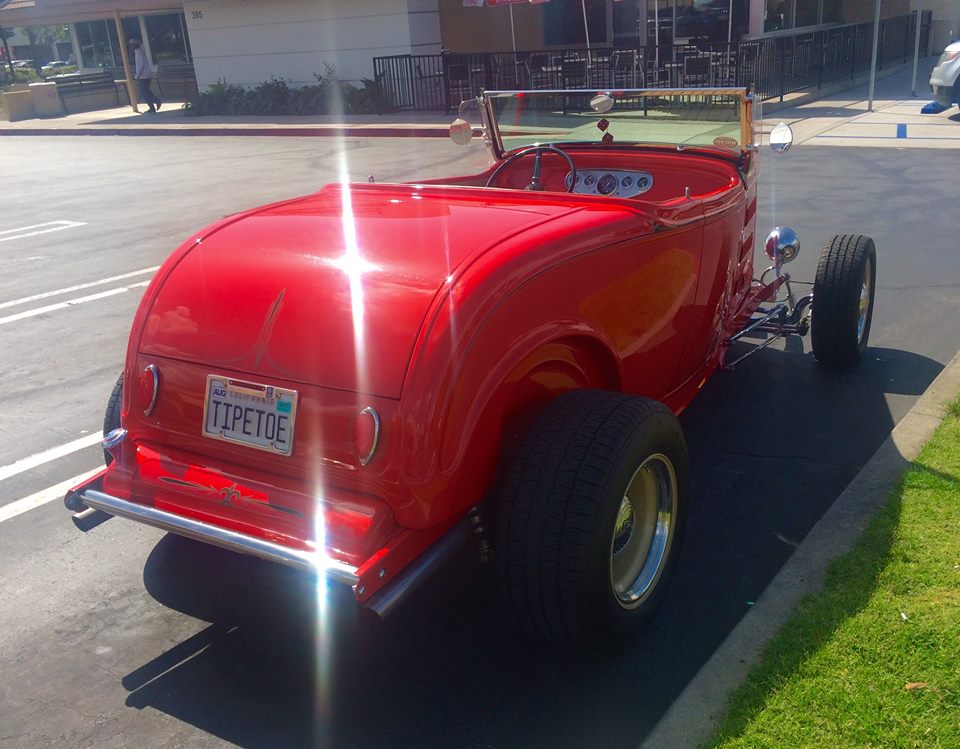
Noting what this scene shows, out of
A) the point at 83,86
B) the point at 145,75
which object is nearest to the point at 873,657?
the point at 145,75

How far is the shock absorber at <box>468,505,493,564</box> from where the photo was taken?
9.84 feet

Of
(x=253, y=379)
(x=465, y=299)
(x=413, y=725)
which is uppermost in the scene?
(x=465, y=299)

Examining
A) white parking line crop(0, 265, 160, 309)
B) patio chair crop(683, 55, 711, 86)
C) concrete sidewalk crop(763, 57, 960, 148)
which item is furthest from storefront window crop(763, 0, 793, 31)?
white parking line crop(0, 265, 160, 309)

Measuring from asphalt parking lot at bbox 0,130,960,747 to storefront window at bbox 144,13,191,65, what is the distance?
2809 cm

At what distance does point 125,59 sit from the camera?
2645 centimetres

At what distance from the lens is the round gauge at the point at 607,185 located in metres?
4.98

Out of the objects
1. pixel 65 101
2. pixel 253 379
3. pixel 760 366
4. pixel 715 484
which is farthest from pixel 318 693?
pixel 65 101

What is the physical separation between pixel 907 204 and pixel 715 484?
6541mm

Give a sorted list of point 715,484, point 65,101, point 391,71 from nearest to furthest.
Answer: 1. point 715,484
2. point 391,71
3. point 65,101

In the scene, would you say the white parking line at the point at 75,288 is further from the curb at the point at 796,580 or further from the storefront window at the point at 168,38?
the storefront window at the point at 168,38

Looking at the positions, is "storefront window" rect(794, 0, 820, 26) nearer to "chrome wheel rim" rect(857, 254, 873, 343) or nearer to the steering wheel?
"chrome wheel rim" rect(857, 254, 873, 343)

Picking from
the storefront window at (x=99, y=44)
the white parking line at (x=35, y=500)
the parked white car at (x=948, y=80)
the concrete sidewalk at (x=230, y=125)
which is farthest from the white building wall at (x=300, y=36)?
the white parking line at (x=35, y=500)

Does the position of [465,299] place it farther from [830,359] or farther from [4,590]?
[830,359]

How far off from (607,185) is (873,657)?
283 centimetres
